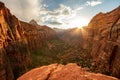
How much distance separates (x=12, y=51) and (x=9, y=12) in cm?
2236

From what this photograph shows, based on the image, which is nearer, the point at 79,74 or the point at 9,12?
the point at 79,74

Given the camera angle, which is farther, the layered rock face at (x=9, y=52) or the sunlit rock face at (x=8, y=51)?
the layered rock face at (x=9, y=52)

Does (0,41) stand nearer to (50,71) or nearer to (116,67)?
(116,67)

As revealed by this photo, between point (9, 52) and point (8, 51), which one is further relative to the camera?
point (9, 52)

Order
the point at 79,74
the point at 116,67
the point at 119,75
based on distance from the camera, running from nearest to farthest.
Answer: the point at 79,74 < the point at 119,75 < the point at 116,67

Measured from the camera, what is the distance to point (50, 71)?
1229cm

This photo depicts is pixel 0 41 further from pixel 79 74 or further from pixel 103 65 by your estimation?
pixel 79 74

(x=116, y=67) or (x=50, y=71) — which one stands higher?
(x=50, y=71)

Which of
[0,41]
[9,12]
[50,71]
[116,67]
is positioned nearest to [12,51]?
[0,41]

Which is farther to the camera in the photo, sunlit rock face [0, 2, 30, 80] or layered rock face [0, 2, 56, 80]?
layered rock face [0, 2, 56, 80]

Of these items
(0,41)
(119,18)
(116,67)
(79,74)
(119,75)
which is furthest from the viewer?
(119,18)

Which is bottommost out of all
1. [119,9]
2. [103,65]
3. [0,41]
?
[103,65]

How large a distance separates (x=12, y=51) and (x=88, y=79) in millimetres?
59730

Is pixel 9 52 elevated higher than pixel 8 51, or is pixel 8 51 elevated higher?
pixel 8 51
